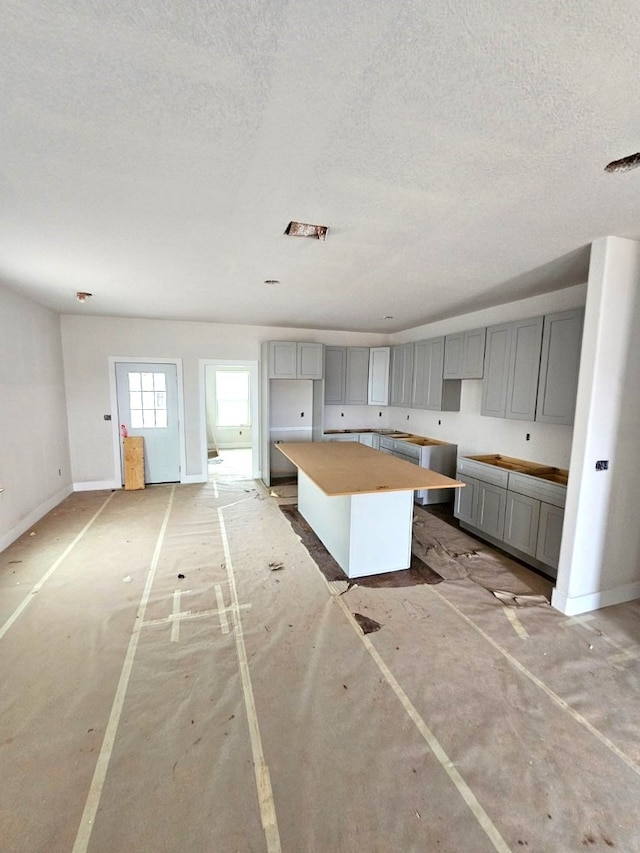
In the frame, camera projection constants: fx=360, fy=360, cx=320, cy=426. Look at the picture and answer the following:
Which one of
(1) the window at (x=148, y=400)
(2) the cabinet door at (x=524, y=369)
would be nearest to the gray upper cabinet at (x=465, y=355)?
(2) the cabinet door at (x=524, y=369)

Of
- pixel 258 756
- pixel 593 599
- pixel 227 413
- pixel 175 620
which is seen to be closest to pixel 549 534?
pixel 593 599

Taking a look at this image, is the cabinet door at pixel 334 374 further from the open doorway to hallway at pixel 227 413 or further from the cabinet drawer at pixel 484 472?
the open doorway to hallway at pixel 227 413

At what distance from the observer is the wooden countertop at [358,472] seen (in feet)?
9.65

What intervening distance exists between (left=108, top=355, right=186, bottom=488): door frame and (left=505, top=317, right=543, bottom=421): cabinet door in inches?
183

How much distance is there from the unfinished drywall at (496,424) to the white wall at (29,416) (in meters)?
5.30

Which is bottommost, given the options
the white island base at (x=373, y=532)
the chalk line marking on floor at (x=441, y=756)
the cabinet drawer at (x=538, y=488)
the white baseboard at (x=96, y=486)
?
the chalk line marking on floor at (x=441, y=756)

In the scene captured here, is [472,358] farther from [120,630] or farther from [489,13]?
[120,630]

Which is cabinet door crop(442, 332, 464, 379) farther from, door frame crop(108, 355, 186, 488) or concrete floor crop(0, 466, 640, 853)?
door frame crop(108, 355, 186, 488)

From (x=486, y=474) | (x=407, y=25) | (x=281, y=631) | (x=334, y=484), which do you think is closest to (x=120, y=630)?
(x=281, y=631)

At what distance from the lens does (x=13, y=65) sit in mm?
1086

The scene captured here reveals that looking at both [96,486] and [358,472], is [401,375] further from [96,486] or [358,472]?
[96,486]

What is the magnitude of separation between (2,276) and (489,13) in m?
4.12

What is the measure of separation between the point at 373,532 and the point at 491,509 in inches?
56.3

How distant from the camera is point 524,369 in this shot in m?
3.61
